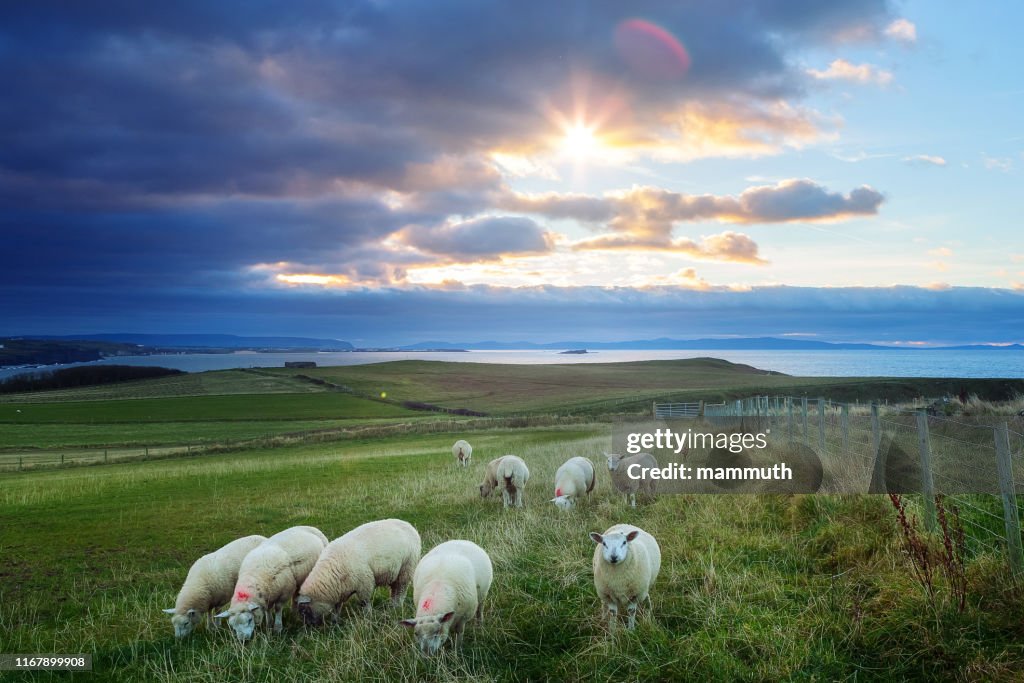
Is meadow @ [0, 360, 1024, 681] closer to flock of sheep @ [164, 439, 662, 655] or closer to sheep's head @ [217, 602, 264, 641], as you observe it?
sheep's head @ [217, 602, 264, 641]

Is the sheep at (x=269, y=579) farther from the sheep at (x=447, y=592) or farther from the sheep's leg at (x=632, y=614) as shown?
the sheep's leg at (x=632, y=614)

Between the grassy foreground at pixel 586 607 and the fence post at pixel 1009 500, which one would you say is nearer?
the grassy foreground at pixel 586 607

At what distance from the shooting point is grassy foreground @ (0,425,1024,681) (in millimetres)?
6023

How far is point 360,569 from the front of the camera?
873cm

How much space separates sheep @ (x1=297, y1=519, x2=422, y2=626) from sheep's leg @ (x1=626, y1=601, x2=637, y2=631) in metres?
3.62

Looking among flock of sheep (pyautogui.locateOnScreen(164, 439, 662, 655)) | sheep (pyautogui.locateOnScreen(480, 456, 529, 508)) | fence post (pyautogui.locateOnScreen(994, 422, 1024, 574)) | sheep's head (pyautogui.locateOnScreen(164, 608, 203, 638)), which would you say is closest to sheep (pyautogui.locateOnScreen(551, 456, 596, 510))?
sheep (pyautogui.locateOnScreen(480, 456, 529, 508))

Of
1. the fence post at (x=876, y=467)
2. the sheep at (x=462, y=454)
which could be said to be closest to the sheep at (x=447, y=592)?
the fence post at (x=876, y=467)

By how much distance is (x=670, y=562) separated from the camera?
9.36m

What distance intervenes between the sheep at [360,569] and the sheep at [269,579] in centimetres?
44

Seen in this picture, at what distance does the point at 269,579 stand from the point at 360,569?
4.19 feet

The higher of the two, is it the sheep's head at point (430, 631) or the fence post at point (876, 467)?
the fence post at point (876, 467)

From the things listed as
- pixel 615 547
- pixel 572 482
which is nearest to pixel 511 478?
pixel 572 482

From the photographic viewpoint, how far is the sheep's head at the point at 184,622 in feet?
28.2

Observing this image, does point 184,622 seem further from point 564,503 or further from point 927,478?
point 927,478
